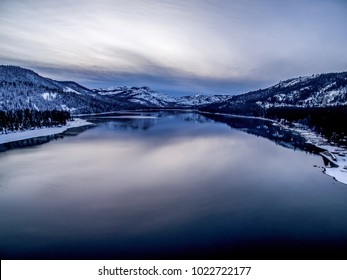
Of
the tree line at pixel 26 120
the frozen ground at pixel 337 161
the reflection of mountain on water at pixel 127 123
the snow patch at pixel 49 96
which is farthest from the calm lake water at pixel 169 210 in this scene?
the snow patch at pixel 49 96

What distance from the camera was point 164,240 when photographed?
13992mm

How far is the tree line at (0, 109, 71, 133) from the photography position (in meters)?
61.6

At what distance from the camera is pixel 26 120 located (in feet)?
231

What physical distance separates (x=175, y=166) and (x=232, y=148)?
686 inches

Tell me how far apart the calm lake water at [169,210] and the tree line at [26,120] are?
33065mm

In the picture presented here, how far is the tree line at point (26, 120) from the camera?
202 feet

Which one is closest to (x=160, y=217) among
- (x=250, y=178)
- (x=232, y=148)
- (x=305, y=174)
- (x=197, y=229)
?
(x=197, y=229)

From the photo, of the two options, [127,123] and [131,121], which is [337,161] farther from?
[131,121]

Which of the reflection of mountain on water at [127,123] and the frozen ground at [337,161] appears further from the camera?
the reflection of mountain on water at [127,123]

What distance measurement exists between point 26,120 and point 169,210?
66.4 meters

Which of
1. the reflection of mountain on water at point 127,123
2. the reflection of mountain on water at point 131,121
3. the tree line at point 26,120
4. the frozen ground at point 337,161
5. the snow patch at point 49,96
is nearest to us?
the frozen ground at point 337,161

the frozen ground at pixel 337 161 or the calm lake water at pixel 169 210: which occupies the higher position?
the frozen ground at pixel 337 161

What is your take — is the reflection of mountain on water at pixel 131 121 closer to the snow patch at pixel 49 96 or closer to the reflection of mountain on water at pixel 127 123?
the reflection of mountain on water at pixel 127 123

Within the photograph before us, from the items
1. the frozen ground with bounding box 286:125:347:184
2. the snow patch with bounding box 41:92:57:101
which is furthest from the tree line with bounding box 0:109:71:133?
the snow patch with bounding box 41:92:57:101
